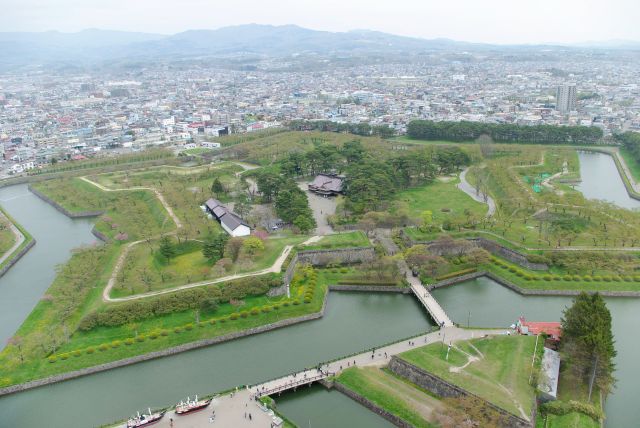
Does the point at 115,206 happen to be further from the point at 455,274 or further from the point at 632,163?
the point at 632,163

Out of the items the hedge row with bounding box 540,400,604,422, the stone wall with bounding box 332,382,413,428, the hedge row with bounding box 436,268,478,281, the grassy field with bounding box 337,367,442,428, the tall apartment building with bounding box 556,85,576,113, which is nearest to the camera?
the hedge row with bounding box 540,400,604,422

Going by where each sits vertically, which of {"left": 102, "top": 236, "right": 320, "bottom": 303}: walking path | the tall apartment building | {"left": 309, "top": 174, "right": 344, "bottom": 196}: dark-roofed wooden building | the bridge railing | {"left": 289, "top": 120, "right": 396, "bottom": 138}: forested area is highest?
the tall apartment building

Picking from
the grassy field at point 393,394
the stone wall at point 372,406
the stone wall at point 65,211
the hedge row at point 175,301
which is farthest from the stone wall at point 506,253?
the stone wall at point 65,211

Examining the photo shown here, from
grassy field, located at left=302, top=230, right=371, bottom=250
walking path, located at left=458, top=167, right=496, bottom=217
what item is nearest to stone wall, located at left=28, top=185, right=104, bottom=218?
grassy field, located at left=302, top=230, right=371, bottom=250

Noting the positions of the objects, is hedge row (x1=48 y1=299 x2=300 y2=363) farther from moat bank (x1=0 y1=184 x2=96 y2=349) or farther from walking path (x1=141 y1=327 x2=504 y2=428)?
walking path (x1=141 y1=327 x2=504 y2=428)

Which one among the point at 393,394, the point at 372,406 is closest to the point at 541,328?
the point at 393,394

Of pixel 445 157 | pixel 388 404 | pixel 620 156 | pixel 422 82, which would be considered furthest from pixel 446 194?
pixel 422 82

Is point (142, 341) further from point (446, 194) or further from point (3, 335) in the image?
point (446, 194)
